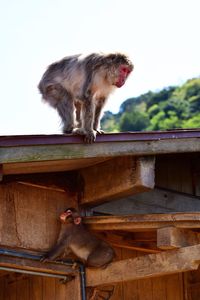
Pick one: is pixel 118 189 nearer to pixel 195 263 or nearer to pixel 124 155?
pixel 124 155

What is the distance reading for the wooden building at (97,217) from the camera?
6555mm

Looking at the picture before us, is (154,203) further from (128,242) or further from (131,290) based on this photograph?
(131,290)

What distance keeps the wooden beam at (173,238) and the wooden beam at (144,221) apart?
7 cm

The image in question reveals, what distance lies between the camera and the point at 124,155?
274 inches

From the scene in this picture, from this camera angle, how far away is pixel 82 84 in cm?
848

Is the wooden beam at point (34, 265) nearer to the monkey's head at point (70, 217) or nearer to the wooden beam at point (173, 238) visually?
the monkey's head at point (70, 217)

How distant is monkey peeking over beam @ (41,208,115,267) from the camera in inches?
285

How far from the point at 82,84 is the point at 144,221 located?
2286mm

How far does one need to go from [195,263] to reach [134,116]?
7819 centimetres

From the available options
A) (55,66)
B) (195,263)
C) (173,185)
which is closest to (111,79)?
(55,66)

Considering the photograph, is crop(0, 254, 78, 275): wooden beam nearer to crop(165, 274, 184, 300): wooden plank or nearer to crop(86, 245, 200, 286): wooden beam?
crop(86, 245, 200, 286): wooden beam

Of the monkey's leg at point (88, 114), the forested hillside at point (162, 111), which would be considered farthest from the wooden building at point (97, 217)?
the forested hillside at point (162, 111)

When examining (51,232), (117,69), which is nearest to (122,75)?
(117,69)

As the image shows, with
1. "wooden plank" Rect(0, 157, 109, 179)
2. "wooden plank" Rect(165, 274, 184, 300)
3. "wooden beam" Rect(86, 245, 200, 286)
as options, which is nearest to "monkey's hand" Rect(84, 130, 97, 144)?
"wooden plank" Rect(0, 157, 109, 179)
